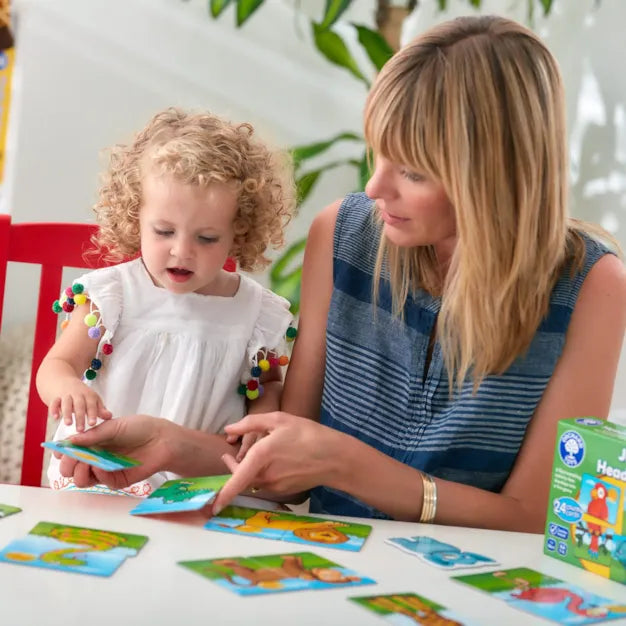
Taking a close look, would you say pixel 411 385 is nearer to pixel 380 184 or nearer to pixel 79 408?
pixel 380 184

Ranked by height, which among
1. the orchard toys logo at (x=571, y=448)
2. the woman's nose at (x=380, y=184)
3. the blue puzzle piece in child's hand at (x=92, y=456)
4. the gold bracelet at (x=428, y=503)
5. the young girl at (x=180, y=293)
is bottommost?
the gold bracelet at (x=428, y=503)

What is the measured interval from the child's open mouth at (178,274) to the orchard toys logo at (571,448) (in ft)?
2.11

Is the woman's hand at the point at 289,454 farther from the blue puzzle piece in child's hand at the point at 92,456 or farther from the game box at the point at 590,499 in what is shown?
the game box at the point at 590,499

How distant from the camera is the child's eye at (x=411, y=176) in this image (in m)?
1.35

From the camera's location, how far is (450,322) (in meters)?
1.44

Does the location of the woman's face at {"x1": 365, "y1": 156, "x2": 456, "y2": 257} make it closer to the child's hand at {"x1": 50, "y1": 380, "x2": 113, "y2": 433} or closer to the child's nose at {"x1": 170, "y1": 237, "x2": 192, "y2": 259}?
the child's nose at {"x1": 170, "y1": 237, "x2": 192, "y2": 259}

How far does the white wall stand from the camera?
2.93m

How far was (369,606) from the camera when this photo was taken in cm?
95

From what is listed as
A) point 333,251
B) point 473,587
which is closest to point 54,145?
point 333,251

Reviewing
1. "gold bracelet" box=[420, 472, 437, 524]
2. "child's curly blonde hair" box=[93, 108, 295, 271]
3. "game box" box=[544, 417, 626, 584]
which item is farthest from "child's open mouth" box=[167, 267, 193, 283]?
"game box" box=[544, 417, 626, 584]

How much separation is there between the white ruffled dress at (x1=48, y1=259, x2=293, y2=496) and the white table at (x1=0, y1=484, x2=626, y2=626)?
345 mm

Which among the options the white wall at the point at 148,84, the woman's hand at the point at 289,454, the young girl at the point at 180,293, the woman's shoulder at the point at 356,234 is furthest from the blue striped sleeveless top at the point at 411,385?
the white wall at the point at 148,84

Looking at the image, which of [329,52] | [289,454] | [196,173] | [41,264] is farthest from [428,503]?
[329,52]

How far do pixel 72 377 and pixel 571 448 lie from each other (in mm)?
700
